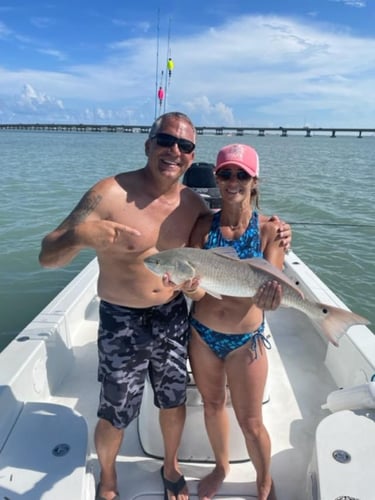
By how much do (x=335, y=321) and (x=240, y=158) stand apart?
1.10 meters

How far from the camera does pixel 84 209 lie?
237cm

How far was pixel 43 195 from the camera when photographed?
1600 cm

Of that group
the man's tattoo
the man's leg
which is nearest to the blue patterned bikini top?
the man's tattoo

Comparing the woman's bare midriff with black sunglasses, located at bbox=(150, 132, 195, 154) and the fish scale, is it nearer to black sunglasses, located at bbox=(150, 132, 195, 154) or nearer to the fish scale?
the fish scale

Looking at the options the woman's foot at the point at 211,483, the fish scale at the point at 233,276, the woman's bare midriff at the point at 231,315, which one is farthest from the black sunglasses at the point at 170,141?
the woman's foot at the point at 211,483

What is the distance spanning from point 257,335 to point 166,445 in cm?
104

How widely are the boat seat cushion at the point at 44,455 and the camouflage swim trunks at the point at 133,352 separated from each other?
24 cm

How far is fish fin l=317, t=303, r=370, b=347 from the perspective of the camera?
232 centimetres

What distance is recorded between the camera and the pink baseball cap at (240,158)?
2.37m

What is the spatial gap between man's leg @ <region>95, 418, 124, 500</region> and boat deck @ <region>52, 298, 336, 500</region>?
7.3 inches

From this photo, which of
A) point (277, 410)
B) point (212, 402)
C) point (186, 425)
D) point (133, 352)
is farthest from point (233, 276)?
point (277, 410)

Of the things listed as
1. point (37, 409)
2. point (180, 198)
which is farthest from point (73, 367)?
point (180, 198)

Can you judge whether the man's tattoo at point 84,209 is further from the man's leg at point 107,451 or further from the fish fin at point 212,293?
the man's leg at point 107,451

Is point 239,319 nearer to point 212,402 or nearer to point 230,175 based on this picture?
point 212,402
